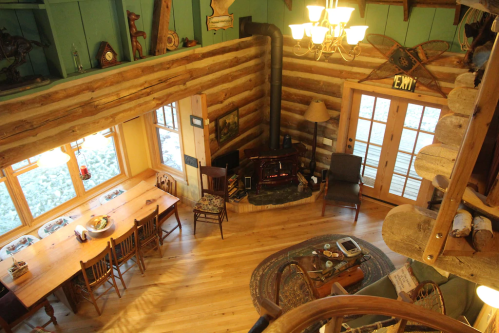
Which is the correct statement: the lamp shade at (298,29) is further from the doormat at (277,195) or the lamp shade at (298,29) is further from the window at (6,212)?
the window at (6,212)

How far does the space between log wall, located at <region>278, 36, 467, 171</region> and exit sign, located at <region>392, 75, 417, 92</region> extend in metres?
0.09

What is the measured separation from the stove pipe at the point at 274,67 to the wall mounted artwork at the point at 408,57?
1426 mm

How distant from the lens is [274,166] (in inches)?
245

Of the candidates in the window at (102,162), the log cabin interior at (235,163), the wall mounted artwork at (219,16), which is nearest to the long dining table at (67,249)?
the log cabin interior at (235,163)

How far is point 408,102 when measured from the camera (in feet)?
18.0

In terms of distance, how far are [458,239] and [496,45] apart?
86 cm

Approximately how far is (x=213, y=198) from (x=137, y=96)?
7.22ft

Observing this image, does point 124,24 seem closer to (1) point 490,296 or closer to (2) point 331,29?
(2) point 331,29

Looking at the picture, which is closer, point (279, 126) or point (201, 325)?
point (201, 325)

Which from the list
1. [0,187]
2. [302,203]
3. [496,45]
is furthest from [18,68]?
[302,203]

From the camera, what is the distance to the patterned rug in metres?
4.56

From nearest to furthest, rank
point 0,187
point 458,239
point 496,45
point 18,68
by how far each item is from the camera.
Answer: point 496,45 < point 458,239 < point 18,68 < point 0,187

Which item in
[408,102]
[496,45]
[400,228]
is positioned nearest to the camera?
[496,45]

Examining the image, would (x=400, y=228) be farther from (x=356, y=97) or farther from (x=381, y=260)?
(x=356, y=97)
